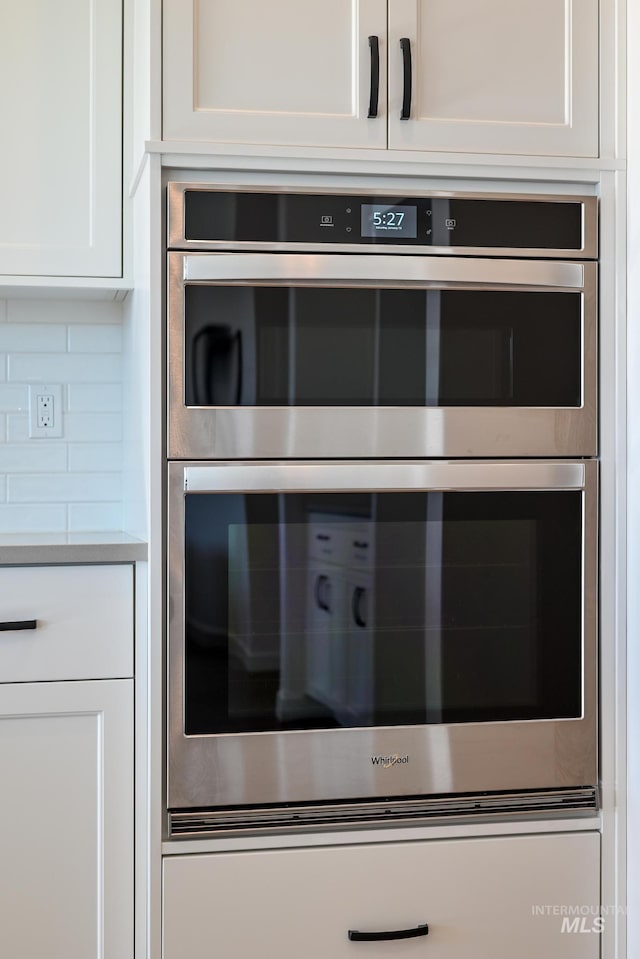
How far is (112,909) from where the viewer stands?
1619mm

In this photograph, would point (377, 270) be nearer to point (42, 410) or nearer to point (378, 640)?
point (378, 640)

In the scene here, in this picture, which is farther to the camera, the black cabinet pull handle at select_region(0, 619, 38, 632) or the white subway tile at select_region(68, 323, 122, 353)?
the white subway tile at select_region(68, 323, 122, 353)

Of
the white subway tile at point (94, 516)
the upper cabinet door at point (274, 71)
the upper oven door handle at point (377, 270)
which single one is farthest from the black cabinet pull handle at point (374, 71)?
the white subway tile at point (94, 516)

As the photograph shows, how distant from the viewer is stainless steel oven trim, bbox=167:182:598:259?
1.55 metres

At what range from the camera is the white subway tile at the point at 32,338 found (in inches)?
83.6

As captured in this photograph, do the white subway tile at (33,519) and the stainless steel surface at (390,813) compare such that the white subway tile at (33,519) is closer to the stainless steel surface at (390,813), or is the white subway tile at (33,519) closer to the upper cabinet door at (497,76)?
the stainless steel surface at (390,813)

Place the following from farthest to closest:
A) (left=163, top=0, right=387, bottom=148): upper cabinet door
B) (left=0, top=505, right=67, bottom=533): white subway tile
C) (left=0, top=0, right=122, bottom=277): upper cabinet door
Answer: (left=0, top=505, right=67, bottom=533): white subway tile, (left=0, top=0, right=122, bottom=277): upper cabinet door, (left=163, top=0, right=387, bottom=148): upper cabinet door

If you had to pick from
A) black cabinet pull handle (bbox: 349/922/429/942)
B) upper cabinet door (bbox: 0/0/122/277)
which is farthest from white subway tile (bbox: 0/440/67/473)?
black cabinet pull handle (bbox: 349/922/429/942)

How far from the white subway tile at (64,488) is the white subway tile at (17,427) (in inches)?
3.2

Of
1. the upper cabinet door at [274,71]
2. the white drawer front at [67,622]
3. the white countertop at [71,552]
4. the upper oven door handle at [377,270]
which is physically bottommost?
the white drawer front at [67,622]

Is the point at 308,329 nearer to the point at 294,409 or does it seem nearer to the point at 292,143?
the point at 294,409

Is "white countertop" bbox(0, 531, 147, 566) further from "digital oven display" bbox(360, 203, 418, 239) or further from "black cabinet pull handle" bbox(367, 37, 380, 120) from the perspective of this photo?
"black cabinet pull handle" bbox(367, 37, 380, 120)

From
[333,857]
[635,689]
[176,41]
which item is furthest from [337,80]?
[333,857]

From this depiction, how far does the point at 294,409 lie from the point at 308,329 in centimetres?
13
